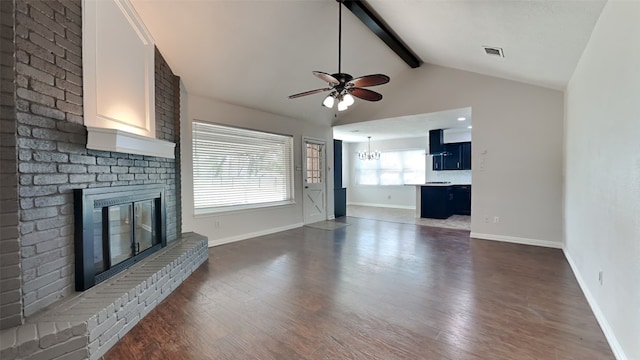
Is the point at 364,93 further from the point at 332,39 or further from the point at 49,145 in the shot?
the point at 49,145

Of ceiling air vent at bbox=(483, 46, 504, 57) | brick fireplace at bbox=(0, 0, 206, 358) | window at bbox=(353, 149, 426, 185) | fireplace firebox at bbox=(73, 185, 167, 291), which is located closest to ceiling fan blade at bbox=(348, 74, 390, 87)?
ceiling air vent at bbox=(483, 46, 504, 57)

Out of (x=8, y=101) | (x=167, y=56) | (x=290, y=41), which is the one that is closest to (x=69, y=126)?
(x=8, y=101)

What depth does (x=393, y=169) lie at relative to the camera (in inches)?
404

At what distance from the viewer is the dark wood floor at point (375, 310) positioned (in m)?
1.97

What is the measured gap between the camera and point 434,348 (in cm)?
196

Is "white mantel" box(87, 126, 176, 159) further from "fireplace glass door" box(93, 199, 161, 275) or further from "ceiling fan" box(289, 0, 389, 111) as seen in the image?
"ceiling fan" box(289, 0, 389, 111)

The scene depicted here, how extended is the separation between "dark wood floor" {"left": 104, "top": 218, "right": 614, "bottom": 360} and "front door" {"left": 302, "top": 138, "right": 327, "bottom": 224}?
2.54 m

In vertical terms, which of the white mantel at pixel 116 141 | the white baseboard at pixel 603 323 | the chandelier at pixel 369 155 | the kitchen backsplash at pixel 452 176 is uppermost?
the chandelier at pixel 369 155

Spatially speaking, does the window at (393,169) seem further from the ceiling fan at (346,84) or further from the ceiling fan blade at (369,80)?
the ceiling fan blade at (369,80)

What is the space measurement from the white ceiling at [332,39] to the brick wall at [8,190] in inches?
66.0

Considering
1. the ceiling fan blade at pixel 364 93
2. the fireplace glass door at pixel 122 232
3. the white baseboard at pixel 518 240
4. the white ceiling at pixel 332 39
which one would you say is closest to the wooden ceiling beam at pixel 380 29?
the white ceiling at pixel 332 39

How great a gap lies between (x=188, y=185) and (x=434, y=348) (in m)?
4.04

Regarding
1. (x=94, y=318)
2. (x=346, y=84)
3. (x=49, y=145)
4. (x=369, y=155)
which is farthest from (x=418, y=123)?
(x=94, y=318)

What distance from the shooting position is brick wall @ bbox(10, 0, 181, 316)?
186 cm
